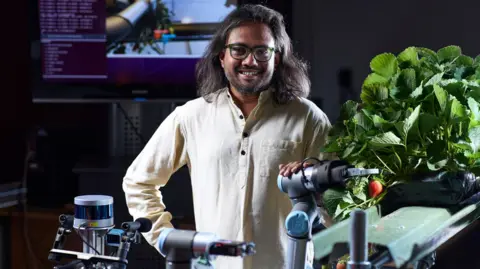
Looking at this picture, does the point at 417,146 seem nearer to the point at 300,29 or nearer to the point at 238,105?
the point at 238,105

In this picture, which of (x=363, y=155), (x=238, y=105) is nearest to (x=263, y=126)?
(x=238, y=105)

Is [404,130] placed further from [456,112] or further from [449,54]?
[449,54]

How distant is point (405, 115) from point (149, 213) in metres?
1.07

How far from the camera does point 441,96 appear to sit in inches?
62.2

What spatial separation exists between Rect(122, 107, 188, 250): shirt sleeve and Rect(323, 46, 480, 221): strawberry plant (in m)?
0.81

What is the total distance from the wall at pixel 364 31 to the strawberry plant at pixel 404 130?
1.76 m

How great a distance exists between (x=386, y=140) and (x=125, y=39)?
96.5 inches

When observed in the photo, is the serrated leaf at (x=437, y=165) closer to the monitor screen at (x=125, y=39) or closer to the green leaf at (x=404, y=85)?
the green leaf at (x=404, y=85)

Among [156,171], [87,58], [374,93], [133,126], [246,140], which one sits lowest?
[133,126]

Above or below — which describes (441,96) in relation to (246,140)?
above

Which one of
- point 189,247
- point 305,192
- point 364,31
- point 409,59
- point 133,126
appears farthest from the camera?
point 133,126

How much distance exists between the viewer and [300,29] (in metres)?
3.67

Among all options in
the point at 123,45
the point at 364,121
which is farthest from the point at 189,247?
the point at 123,45

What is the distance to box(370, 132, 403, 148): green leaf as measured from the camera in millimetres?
1580
